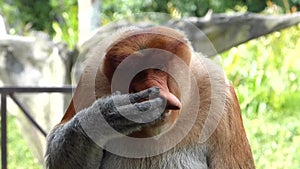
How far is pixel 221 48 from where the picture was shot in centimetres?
700

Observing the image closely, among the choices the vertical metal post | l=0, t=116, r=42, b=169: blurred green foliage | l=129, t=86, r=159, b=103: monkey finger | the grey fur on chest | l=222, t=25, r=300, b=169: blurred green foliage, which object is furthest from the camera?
l=0, t=116, r=42, b=169: blurred green foliage

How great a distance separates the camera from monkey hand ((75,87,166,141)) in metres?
2.15

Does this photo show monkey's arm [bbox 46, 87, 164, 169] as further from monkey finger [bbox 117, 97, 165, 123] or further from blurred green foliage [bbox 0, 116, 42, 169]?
blurred green foliage [bbox 0, 116, 42, 169]

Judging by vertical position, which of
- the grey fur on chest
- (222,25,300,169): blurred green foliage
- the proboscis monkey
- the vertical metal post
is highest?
the proboscis monkey

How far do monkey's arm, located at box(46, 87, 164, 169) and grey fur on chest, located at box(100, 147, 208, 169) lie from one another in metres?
0.05

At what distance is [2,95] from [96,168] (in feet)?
7.60

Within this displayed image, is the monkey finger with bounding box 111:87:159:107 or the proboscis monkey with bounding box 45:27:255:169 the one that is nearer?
the monkey finger with bounding box 111:87:159:107

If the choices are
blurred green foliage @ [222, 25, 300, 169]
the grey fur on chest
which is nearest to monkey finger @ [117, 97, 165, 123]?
the grey fur on chest

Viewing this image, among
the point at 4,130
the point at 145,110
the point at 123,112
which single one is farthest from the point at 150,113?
the point at 4,130

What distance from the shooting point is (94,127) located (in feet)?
7.98

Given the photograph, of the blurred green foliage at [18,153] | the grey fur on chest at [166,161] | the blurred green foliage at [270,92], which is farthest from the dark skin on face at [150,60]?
the blurred green foliage at [18,153]

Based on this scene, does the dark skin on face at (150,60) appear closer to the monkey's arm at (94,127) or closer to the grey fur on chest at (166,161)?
the monkey's arm at (94,127)

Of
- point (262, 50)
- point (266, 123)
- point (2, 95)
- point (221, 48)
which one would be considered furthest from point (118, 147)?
point (262, 50)

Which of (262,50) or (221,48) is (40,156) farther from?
(262,50)
